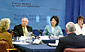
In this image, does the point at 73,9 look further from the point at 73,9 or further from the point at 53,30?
the point at 53,30

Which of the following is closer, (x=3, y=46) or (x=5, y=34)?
(x=3, y=46)

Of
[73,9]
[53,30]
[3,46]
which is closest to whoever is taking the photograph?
[3,46]

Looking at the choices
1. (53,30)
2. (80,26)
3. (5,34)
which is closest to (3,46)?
(5,34)

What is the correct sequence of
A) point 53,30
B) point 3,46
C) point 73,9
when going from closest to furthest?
point 3,46 → point 53,30 → point 73,9

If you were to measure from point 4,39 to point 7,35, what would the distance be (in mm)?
111

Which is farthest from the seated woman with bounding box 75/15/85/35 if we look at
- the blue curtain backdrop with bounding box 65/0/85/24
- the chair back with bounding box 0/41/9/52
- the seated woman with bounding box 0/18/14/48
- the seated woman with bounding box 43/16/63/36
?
the chair back with bounding box 0/41/9/52

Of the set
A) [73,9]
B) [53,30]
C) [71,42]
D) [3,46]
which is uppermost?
[73,9]

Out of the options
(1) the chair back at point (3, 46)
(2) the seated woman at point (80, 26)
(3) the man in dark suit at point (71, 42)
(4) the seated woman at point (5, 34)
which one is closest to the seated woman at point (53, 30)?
(2) the seated woman at point (80, 26)

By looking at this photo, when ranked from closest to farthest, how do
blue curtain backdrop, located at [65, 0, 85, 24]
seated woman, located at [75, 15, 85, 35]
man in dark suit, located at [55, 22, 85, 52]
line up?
man in dark suit, located at [55, 22, 85, 52] < seated woman, located at [75, 15, 85, 35] < blue curtain backdrop, located at [65, 0, 85, 24]

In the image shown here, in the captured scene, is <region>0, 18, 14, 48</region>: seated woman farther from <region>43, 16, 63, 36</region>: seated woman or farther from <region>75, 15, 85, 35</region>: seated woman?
<region>75, 15, 85, 35</region>: seated woman

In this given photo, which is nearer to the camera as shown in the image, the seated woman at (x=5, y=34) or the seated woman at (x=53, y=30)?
the seated woman at (x=5, y=34)

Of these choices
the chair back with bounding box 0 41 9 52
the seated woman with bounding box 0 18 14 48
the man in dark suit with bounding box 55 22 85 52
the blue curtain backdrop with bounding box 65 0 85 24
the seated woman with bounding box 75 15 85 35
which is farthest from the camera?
the blue curtain backdrop with bounding box 65 0 85 24

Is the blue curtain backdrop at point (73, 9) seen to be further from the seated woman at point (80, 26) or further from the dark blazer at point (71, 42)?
the dark blazer at point (71, 42)

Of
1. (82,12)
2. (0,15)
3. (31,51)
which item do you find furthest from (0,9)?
(31,51)
